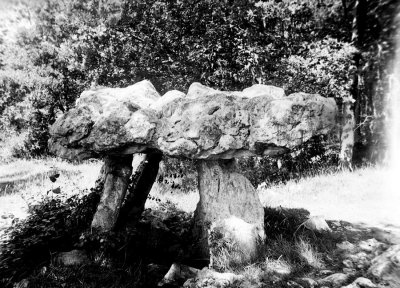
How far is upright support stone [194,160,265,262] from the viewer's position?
15.4 feet

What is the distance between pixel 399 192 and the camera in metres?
7.13

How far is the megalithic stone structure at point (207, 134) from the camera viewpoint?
4086 millimetres

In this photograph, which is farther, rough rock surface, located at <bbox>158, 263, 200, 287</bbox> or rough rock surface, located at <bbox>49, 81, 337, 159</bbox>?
rough rock surface, located at <bbox>49, 81, 337, 159</bbox>

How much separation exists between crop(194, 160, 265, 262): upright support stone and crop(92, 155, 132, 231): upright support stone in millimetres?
1213

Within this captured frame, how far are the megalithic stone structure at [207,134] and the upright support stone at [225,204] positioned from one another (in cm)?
2

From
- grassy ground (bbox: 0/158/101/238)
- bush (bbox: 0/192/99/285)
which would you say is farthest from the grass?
grassy ground (bbox: 0/158/101/238)

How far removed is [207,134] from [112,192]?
1906 millimetres

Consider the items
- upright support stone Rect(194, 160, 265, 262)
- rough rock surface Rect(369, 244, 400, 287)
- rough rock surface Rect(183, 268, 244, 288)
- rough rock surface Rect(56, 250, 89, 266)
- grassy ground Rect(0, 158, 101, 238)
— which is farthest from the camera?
grassy ground Rect(0, 158, 101, 238)

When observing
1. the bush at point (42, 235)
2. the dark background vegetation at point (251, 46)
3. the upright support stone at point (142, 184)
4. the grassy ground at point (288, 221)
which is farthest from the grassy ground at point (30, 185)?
the dark background vegetation at point (251, 46)

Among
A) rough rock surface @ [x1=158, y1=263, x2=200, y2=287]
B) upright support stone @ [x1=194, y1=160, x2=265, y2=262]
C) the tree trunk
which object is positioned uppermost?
the tree trunk

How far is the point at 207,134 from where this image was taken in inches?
160

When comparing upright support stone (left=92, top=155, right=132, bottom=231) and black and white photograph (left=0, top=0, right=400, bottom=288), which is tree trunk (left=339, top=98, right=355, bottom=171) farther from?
upright support stone (left=92, top=155, right=132, bottom=231)

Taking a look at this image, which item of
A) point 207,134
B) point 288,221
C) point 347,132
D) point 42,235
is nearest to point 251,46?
point 347,132

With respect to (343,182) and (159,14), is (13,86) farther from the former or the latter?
(343,182)
